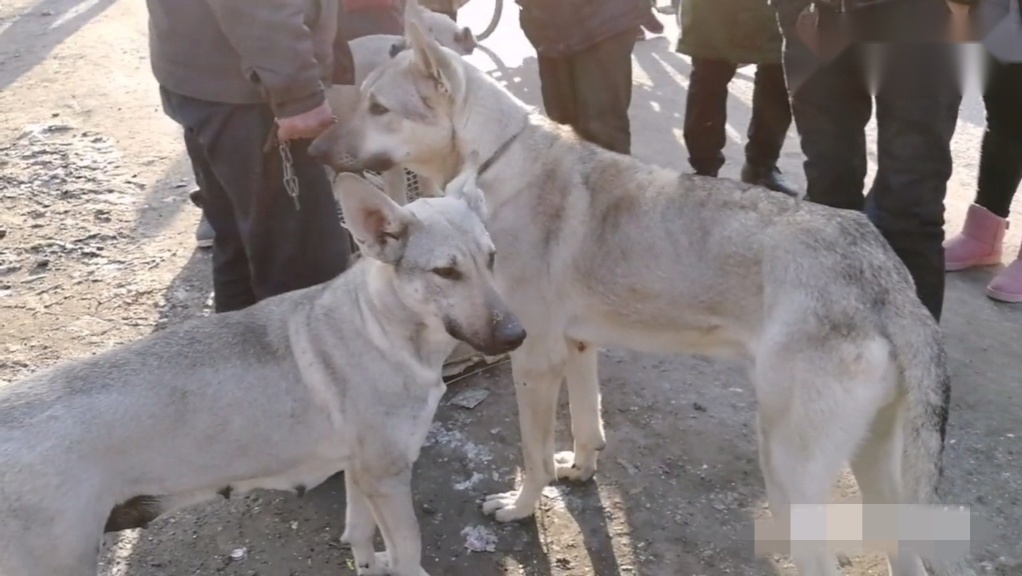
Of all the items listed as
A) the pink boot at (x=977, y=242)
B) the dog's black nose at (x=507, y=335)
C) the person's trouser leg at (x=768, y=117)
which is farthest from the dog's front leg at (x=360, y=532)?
the person's trouser leg at (x=768, y=117)

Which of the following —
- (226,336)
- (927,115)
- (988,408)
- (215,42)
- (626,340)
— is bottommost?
(988,408)

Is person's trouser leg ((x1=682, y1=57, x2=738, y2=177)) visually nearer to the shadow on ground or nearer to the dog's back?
the dog's back

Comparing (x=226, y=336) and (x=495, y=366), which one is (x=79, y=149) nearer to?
(x=495, y=366)

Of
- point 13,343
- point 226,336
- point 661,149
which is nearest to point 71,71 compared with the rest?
point 13,343

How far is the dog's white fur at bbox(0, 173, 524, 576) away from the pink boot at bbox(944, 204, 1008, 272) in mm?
3523

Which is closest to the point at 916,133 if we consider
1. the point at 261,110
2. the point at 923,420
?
the point at 923,420

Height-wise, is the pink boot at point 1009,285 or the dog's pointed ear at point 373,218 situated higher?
the dog's pointed ear at point 373,218

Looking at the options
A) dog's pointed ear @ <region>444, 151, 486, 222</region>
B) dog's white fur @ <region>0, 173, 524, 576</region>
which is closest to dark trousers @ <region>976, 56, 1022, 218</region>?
dog's pointed ear @ <region>444, 151, 486, 222</region>

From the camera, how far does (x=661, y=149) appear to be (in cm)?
698

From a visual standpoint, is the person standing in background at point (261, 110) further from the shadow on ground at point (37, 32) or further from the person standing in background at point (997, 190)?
the shadow on ground at point (37, 32)

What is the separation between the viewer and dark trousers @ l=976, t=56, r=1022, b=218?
4.61 metres

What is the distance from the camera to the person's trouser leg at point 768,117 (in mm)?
5699

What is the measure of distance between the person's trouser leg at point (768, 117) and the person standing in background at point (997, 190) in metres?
1.26

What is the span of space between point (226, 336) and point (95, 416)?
51cm
